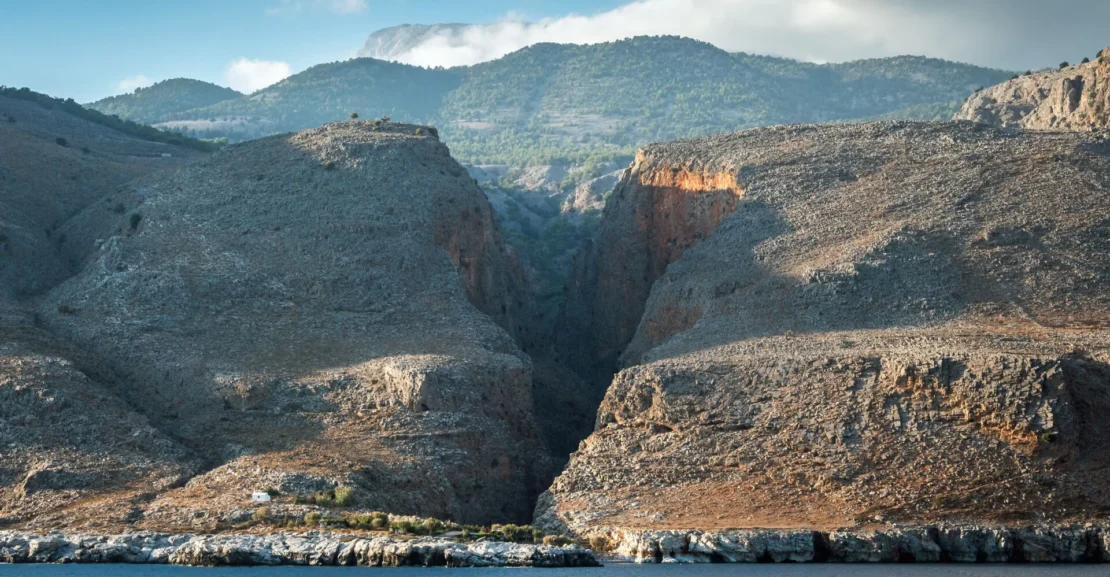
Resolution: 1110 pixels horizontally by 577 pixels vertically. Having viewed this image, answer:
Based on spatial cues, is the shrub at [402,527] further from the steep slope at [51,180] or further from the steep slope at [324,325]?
the steep slope at [51,180]

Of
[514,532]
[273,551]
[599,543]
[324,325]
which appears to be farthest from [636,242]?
[273,551]

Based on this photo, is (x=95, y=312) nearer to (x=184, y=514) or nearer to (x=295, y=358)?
(x=295, y=358)

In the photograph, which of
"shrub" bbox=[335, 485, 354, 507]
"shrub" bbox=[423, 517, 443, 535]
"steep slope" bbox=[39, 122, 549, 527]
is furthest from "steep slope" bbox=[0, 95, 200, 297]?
"shrub" bbox=[423, 517, 443, 535]

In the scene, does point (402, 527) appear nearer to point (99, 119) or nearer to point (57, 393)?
point (57, 393)

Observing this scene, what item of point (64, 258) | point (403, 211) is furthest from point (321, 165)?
point (64, 258)

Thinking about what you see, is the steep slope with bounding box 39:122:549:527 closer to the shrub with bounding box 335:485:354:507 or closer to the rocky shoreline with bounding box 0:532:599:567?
the shrub with bounding box 335:485:354:507

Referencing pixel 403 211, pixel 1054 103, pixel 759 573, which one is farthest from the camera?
pixel 1054 103
